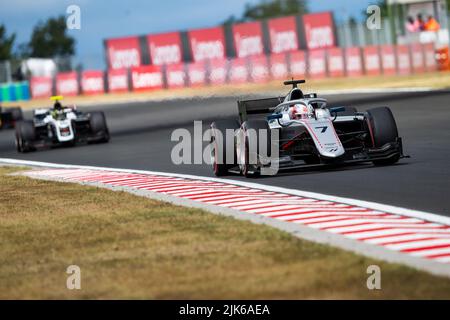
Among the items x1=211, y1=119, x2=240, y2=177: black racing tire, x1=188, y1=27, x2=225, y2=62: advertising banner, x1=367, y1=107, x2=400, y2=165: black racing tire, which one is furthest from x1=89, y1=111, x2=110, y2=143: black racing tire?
x1=188, y1=27, x2=225, y2=62: advertising banner

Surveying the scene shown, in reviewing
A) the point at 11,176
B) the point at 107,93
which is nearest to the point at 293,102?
the point at 11,176

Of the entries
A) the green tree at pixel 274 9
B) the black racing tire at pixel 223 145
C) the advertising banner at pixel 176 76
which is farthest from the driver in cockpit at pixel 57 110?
the green tree at pixel 274 9

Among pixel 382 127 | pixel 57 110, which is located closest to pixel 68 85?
pixel 57 110

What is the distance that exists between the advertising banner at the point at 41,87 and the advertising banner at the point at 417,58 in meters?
21.6

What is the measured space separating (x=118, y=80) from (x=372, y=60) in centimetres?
1539

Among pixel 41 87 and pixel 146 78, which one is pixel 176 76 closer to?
pixel 146 78

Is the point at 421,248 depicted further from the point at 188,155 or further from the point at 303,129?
the point at 188,155

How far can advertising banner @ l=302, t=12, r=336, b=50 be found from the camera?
219 ft

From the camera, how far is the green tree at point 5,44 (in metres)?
112

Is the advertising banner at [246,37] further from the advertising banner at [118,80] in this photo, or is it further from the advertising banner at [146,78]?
the advertising banner at [118,80]

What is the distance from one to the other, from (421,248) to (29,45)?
13840cm

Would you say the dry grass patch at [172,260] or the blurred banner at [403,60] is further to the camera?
the blurred banner at [403,60]

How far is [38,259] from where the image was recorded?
33.4 feet

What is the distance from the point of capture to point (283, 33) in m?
67.6
